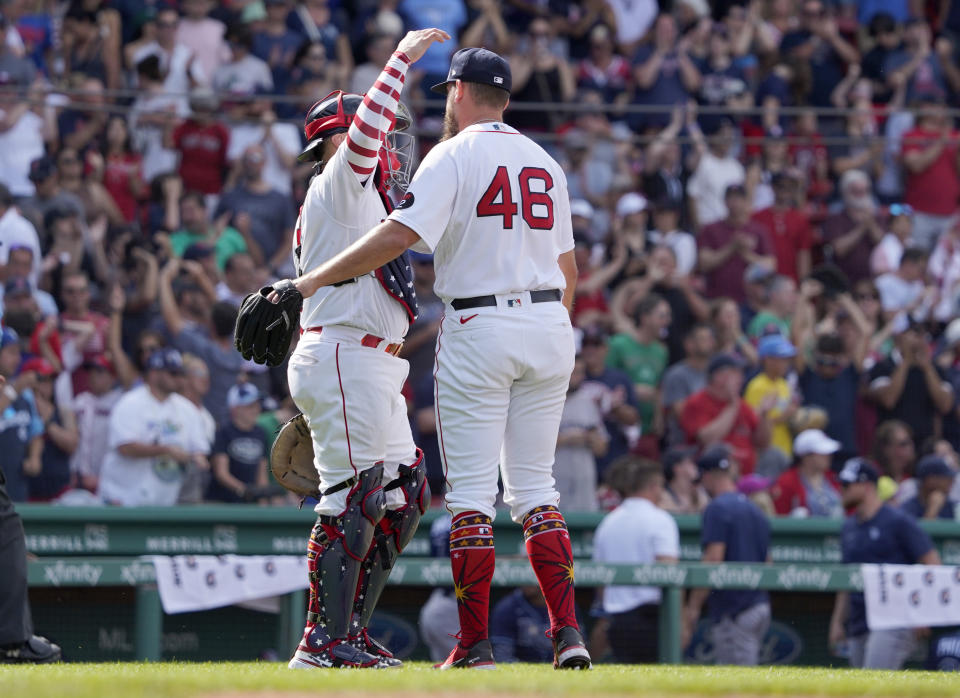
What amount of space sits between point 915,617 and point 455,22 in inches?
312

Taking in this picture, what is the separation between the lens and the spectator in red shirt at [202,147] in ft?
40.3

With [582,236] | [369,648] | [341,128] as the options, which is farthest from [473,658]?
[582,236]

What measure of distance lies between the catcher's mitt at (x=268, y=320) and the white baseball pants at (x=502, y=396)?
0.57 meters

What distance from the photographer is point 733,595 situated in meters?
9.39

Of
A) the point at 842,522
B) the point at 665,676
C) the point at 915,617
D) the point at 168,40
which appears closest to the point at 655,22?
the point at 168,40

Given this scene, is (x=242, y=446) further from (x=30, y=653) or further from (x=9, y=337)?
(x=30, y=653)

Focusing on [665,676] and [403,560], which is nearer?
[665,676]

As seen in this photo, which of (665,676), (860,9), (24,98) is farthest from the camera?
(860,9)

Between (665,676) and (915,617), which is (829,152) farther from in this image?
(665,676)

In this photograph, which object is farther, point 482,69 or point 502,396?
point 482,69

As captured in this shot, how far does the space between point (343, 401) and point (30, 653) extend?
1949 millimetres

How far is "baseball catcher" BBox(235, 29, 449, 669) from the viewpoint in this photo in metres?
5.64

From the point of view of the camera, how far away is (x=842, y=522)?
34.0ft

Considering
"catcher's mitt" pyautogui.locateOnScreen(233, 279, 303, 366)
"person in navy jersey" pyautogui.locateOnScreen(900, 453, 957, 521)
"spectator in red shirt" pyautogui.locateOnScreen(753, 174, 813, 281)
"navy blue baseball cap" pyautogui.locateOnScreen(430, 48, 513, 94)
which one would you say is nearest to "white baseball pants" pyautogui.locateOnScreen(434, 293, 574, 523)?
"catcher's mitt" pyautogui.locateOnScreen(233, 279, 303, 366)
